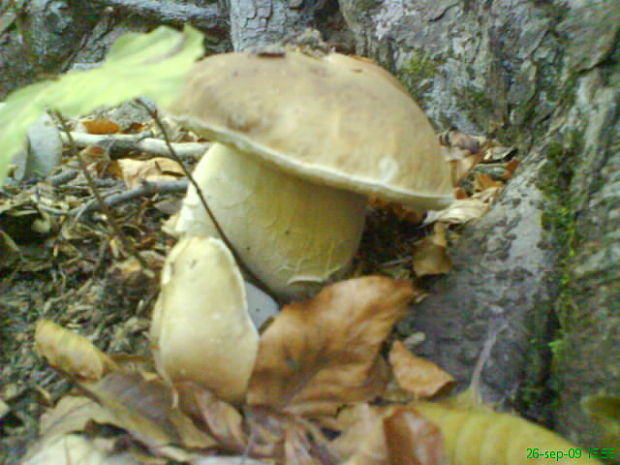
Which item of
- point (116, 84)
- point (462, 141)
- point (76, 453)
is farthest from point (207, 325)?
point (462, 141)

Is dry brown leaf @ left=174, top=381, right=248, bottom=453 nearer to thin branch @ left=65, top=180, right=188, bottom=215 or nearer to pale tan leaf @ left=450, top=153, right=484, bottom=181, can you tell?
thin branch @ left=65, top=180, right=188, bottom=215

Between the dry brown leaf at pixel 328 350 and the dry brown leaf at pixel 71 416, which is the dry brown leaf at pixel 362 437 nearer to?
the dry brown leaf at pixel 328 350

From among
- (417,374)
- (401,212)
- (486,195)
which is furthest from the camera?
(486,195)

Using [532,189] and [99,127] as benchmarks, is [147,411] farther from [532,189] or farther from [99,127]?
[99,127]

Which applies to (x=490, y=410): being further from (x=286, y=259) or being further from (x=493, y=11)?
(x=493, y=11)

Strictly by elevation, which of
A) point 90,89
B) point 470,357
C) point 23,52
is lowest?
point 23,52

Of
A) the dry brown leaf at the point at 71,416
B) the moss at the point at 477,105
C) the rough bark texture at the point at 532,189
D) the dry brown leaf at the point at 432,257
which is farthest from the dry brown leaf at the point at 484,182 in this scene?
the dry brown leaf at the point at 71,416

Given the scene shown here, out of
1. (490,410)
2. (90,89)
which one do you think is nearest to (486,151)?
(490,410)
